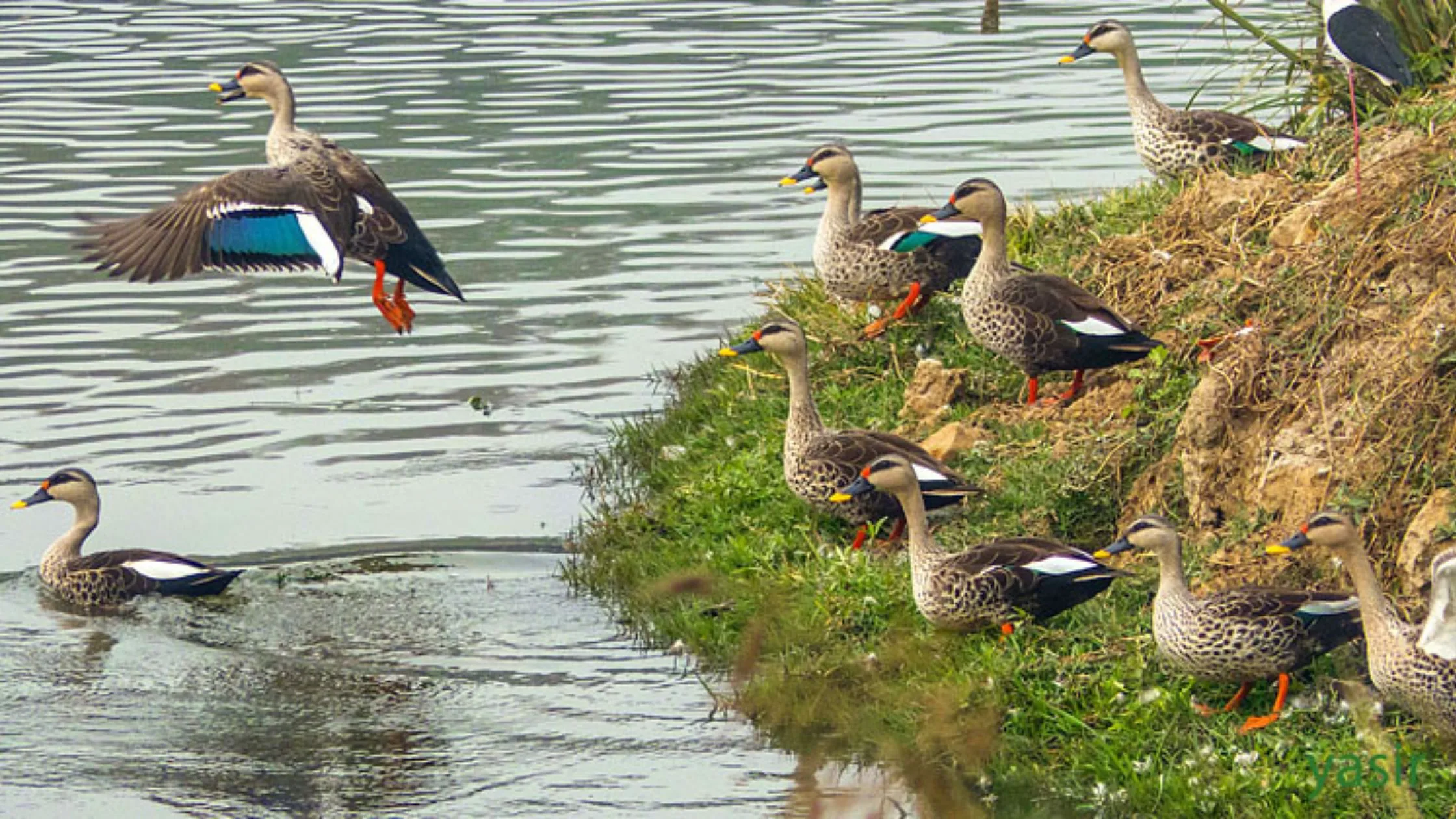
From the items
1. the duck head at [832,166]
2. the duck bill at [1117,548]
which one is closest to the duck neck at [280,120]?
the duck head at [832,166]

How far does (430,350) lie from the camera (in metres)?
14.6

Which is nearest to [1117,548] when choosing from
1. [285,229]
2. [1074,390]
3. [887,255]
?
[1074,390]

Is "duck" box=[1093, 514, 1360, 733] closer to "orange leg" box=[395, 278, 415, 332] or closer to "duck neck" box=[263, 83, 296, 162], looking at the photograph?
"orange leg" box=[395, 278, 415, 332]

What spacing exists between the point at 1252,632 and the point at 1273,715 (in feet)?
0.92

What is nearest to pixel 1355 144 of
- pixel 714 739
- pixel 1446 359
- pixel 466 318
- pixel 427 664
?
pixel 1446 359

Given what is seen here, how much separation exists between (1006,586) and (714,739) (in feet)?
3.88

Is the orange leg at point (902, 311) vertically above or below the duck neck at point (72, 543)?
above

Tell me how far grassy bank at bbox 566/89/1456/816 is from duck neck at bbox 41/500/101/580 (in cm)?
229

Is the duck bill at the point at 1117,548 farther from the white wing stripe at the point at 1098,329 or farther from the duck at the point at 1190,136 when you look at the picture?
the duck at the point at 1190,136

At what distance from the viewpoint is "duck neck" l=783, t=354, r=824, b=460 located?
32.6 feet

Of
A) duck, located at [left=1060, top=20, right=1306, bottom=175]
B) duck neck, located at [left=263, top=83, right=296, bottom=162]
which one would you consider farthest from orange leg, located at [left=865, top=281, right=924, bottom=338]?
duck neck, located at [left=263, top=83, right=296, bottom=162]

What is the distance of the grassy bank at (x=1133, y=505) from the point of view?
757 cm

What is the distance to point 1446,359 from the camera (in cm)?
814

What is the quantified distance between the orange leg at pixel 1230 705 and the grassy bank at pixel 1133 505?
4 cm
